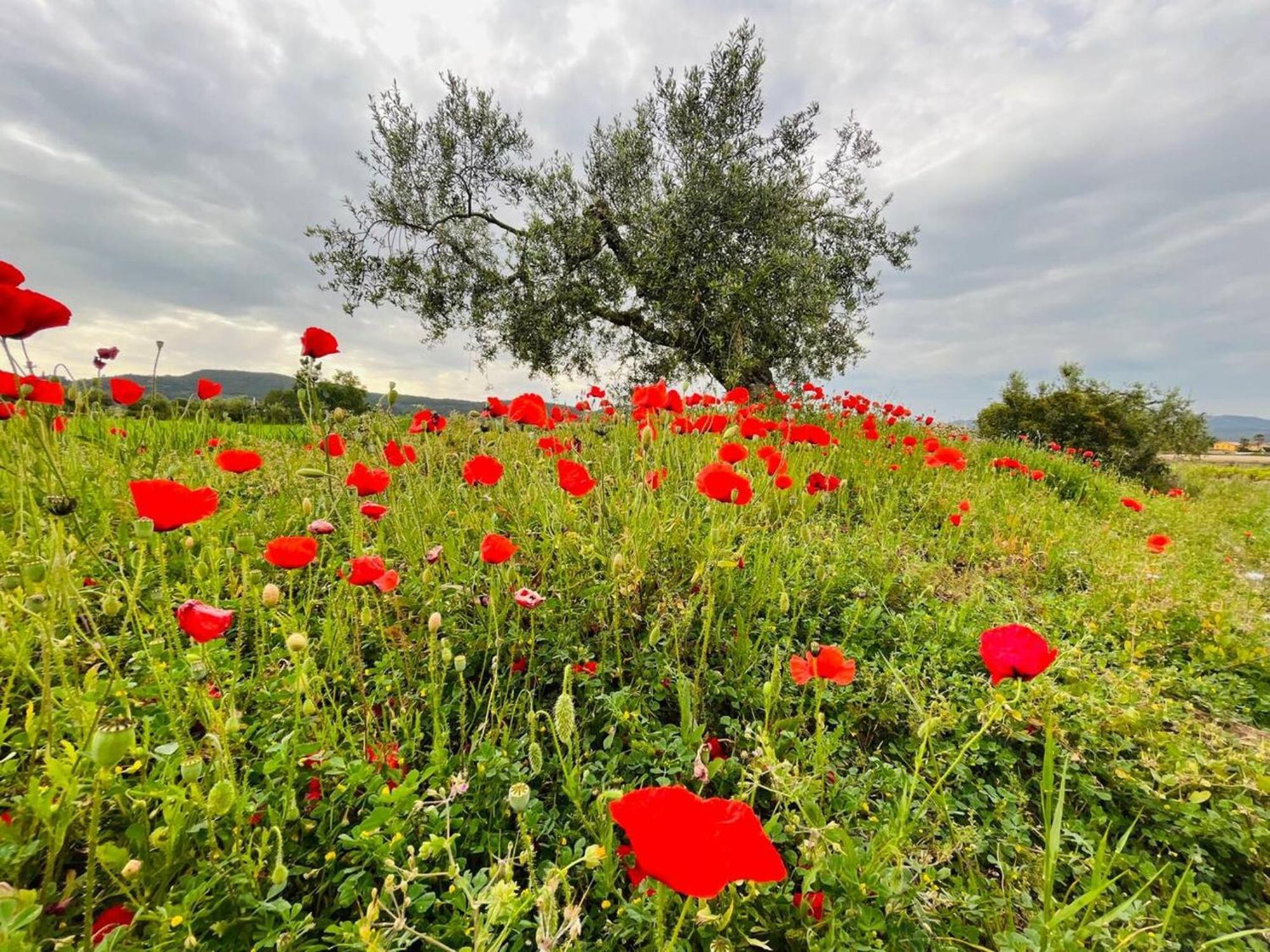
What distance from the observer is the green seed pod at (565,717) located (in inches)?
43.2

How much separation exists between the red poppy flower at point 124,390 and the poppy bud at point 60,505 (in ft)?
7.26

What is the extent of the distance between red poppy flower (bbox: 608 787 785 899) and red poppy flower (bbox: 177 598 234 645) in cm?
90

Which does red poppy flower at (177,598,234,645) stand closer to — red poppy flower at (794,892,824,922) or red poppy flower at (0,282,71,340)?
red poppy flower at (0,282,71,340)

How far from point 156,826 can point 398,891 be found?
1.94 ft

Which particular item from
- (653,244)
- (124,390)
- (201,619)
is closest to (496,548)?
(201,619)

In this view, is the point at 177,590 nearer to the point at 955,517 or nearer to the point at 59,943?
the point at 59,943

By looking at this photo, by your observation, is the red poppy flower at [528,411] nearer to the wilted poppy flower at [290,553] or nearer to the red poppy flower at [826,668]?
the wilted poppy flower at [290,553]

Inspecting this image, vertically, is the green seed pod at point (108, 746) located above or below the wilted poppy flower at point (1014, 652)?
below

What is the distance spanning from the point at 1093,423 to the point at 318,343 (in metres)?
17.7

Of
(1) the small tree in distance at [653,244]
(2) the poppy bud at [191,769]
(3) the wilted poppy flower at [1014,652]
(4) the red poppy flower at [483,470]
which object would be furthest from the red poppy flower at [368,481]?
(1) the small tree in distance at [653,244]

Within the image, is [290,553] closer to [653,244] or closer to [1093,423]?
[653,244]

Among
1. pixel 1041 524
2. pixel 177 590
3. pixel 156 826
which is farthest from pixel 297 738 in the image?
pixel 1041 524

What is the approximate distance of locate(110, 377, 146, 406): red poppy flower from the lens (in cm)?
275

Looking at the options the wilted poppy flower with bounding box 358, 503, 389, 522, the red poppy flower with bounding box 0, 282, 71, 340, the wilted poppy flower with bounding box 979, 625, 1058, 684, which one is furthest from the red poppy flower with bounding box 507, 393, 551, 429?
the wilted poppy flower with bounding box 979, 625, 1058, 684
